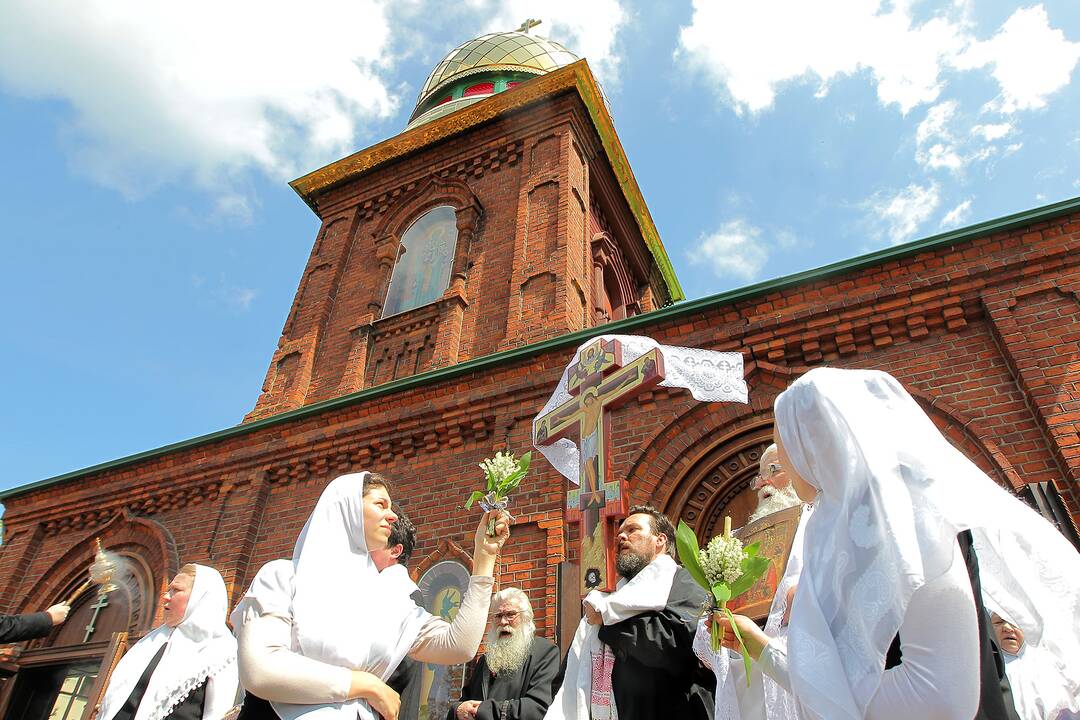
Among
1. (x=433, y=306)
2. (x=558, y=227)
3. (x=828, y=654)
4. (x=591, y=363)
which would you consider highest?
(x=558, y=227)

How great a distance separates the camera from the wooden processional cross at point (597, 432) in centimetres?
361

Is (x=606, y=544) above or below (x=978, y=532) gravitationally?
above

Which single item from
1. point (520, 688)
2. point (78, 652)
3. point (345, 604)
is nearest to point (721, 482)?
point (520, 688)

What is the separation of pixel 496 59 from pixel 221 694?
1508cm

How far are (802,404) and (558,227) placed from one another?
8.88 m

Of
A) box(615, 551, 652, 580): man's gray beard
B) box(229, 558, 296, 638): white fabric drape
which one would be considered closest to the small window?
box(615, 551, 652, 580): man's gray beard

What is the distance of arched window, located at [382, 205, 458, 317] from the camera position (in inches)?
448

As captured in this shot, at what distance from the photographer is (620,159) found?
13047mm

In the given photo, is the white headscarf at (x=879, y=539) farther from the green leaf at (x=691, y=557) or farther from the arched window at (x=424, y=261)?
the arched window at (x=424, y=261)

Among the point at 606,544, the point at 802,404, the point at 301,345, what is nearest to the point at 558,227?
the point at 301,345

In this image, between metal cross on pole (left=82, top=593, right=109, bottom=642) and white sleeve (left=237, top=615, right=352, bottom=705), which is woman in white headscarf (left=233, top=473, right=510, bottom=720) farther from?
metal cross on pole (left=82, top=593, right=109, bottom=642)

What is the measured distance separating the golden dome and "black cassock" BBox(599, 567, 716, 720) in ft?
47.8

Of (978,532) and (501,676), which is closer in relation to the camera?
(978,532)

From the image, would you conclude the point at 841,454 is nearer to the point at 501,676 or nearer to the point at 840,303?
the point at 501,676
